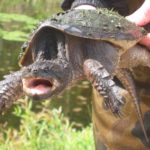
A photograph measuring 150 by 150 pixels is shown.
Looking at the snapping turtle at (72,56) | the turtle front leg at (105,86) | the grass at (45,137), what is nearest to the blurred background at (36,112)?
the grass at (45,137)

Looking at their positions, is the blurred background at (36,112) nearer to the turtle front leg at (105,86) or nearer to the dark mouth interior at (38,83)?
the dark mouth interior at (38,83)

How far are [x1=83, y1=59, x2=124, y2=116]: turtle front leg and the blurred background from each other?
282 mm

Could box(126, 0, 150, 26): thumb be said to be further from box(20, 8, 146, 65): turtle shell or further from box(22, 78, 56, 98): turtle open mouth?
box(22, 78, 56, 98): turtle open mouth

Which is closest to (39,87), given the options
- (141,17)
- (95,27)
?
(95,27)

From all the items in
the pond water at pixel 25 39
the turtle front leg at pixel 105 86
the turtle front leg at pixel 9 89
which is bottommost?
the turtle front leg at pixel 105 86

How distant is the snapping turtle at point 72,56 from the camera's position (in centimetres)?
145

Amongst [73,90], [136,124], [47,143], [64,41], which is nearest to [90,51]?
[64,41]

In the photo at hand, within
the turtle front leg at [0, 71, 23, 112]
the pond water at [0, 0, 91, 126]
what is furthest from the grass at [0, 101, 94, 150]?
the turtle front leg at [0, 71, 23, 112]

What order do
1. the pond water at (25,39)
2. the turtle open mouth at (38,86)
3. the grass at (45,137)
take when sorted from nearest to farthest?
the turtle open mouth at (38,86), the grass at (45,137), the pond water at (25,39)

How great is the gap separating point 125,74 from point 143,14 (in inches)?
8.1

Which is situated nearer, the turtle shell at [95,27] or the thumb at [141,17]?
the turtle shell at [95,27]

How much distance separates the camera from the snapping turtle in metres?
1.45

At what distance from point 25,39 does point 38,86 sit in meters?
6.08

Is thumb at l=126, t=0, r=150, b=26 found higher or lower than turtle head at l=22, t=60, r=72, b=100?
higher
